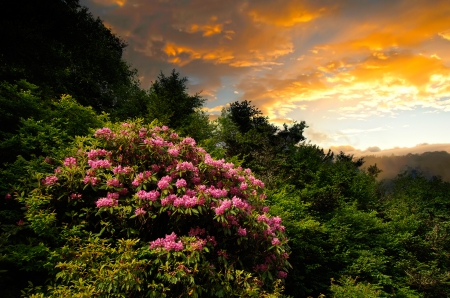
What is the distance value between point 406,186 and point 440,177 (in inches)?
126

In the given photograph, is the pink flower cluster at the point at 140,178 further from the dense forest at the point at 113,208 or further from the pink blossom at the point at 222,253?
the pink blossom at the point at 222,253

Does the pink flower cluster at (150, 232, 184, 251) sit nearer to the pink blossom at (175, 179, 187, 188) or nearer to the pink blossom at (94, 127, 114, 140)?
the pink blossom at (175, 179, 187, 188)

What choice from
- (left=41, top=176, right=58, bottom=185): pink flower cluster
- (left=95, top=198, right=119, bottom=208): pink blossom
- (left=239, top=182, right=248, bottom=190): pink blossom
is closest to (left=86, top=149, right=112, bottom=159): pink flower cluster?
(left=41, top=176, right=58, bottom=185): pink flower cluster

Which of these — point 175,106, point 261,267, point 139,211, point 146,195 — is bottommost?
point 261,267

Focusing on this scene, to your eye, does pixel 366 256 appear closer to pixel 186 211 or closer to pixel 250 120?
pixel 186 211

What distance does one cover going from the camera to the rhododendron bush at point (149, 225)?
14.9 feet

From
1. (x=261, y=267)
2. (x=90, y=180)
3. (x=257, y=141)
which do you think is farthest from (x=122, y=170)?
(x=257, y=141)

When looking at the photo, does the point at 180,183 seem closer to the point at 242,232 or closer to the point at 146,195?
the point at 146,195

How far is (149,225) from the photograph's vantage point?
18.0ft

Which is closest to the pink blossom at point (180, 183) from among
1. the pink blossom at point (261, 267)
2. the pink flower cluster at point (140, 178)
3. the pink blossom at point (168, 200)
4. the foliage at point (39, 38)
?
the pink blossom at point (168, 200)

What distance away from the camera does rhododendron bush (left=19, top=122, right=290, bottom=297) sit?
4527 mm

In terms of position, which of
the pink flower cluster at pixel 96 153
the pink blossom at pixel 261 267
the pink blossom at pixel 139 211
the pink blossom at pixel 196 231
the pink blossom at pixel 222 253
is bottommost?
the pink blossom at pixel 261 267

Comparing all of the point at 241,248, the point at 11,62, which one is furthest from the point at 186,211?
the point at 11,62

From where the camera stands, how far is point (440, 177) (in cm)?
2439
